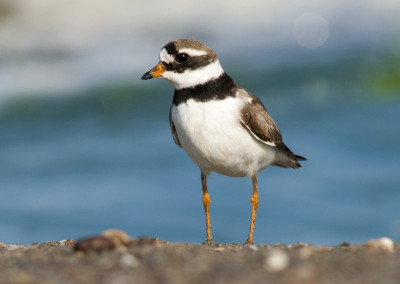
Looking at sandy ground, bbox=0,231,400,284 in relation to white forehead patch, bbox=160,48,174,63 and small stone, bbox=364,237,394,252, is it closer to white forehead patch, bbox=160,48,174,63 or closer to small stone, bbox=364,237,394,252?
small stone, bbox=364,237,394,252

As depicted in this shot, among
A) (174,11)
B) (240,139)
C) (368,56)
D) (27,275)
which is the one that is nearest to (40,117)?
(174,11)

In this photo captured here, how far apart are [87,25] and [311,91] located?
9.10 m

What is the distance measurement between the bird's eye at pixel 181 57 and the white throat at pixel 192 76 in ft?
0.44

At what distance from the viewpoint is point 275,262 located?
16.2 ft

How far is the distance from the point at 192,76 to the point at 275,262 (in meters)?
3.17

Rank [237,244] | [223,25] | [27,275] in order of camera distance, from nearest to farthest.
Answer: [27,275], [237,244], [223,25]

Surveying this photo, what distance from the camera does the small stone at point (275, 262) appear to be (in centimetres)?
486

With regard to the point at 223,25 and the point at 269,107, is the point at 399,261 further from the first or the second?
the point at 223,25

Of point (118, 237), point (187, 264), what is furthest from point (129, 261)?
point (118, 237)

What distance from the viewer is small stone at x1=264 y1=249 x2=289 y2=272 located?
4.86 meters

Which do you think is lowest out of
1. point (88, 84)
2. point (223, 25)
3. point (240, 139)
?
point (240, 139)

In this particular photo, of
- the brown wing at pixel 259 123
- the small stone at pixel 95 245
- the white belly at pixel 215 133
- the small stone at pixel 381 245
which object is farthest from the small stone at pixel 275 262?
the brown wing at pixel 259 123

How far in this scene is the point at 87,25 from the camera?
26.6 m

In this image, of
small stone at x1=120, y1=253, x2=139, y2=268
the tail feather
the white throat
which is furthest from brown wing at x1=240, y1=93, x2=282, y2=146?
small stone at x1=120, y1=253, x2=139, y2=268
